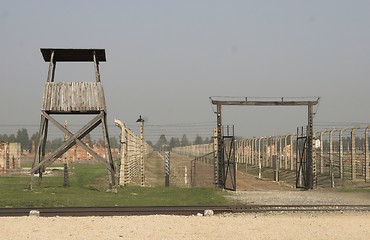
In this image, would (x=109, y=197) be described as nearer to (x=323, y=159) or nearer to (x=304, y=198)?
(x=304, y=198)

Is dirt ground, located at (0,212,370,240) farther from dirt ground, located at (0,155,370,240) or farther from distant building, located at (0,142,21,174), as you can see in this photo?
distant building, located at (0,142,21,174)

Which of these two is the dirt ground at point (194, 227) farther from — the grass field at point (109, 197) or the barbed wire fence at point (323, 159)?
the barbed wire fence at point (323, 159)

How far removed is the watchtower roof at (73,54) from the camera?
21672 millimetres

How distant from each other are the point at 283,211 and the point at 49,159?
1021 centimetres

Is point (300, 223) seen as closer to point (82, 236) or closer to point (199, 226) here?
point (199, 226)

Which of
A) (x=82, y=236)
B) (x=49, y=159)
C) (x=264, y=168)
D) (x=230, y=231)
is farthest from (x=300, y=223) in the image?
(x=264, y=168)

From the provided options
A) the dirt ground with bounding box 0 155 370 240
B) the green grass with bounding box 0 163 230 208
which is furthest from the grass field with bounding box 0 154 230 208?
the dirt ground with bounding box 0 155 370 240

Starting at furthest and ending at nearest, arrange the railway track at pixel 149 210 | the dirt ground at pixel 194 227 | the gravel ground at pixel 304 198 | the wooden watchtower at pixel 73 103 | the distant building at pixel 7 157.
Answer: the distant building at pixel 7 157 < the wooden watchtower at pixel 73 103 < the gravel ground at pixel 304 198 < the railway track at pixel 149 210 < the dirt ground at pixel 194 227

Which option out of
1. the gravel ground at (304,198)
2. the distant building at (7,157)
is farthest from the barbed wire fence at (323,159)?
the distant building at (7,157)

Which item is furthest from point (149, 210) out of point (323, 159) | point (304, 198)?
point (323, 159)

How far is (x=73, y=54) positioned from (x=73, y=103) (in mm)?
2025

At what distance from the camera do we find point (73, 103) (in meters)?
21.2

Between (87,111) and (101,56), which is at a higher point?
(101,56)

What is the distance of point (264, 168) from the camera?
48.0 metres
